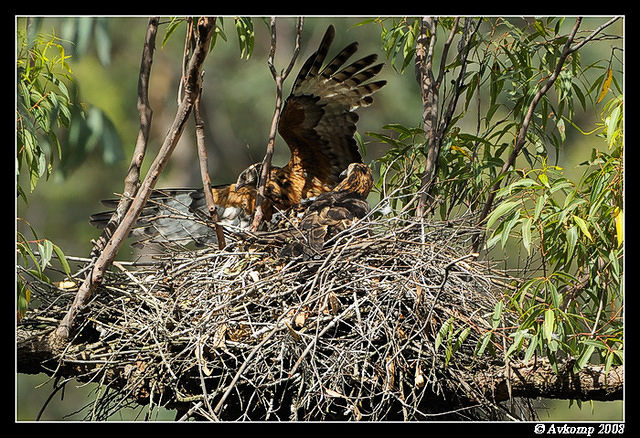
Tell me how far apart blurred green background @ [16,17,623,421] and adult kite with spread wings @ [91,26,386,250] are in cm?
441

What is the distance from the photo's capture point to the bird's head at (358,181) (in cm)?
381

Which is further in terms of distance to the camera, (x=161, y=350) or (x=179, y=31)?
(x=179, y=31)

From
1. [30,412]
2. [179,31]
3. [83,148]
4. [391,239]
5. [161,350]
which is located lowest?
[30,412]

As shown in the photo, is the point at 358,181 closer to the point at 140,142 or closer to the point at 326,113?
the point at 326,113

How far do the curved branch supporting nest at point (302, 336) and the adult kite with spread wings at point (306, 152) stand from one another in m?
1.01

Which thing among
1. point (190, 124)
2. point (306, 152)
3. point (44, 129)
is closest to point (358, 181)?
point (306, 152)

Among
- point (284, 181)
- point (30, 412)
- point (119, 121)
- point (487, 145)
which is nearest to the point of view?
point (487, 145)

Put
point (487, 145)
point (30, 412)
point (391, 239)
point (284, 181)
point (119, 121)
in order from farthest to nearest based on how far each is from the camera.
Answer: point (30, 412) → point (119, 121) → point (284, 181) → point (487, 145) → point (391, 239)

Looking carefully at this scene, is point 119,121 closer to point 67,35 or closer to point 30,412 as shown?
point 30,412

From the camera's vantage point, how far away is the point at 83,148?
3.40 m

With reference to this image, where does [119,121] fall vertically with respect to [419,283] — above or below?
above

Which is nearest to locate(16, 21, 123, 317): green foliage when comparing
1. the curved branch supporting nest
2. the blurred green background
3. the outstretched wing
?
the curved branch supporting nest

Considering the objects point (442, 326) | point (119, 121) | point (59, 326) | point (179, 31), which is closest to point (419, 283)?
point (442, 326)

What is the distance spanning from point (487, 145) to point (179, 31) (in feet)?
20.3
